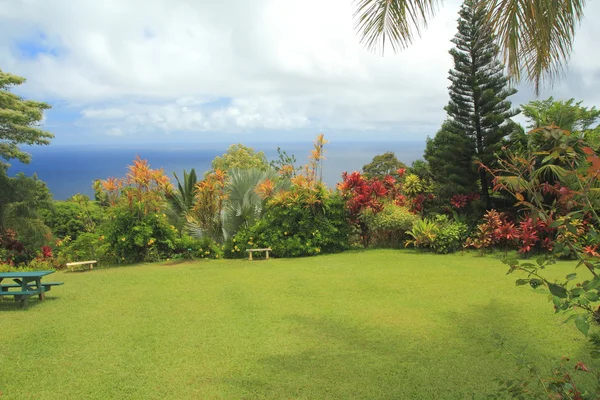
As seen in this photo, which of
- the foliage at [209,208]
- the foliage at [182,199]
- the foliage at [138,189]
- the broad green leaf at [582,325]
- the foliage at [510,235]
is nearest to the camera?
the broad green leaf at [582,325]

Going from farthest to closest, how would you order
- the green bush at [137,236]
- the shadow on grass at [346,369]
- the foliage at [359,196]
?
the foliage at [359,196], the green bush at [137,236], the shadow on grass at [346,369]

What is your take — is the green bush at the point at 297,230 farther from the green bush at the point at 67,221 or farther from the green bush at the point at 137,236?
the green bush at the point at 67,221

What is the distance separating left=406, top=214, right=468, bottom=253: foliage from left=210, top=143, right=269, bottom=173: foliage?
1077 cm

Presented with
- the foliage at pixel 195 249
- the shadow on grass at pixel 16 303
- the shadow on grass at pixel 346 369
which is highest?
the foliage at pixel 195 249

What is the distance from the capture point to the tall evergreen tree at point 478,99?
29.3 feet

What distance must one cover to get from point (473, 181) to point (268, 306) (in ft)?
19.8

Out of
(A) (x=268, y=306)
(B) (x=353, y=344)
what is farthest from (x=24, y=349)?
(B) (x=353, y=344)

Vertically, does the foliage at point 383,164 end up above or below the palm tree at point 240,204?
above

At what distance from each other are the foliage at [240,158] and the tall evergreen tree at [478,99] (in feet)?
33.4

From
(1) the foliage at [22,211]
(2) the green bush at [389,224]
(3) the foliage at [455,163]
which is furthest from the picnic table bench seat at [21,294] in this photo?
(3) the foliage at [455,163]

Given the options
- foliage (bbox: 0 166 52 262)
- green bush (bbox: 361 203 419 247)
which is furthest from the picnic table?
green bush (bbox: 361 203 419 247)

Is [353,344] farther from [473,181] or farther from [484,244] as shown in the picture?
[473,181]

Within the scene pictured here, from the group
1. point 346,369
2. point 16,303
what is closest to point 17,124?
point 16,303

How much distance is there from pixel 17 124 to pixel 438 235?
879 centimetres
